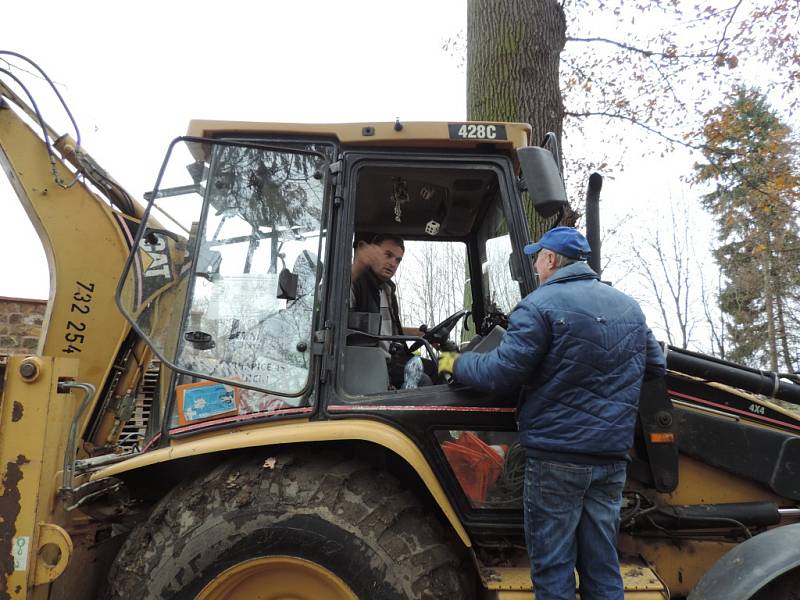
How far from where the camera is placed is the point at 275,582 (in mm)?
2283

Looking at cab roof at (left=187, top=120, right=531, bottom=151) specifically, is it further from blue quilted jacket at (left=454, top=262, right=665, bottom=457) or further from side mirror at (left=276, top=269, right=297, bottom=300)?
blue quilted jacket at (left=454, top=262, right=665, bottom=457)

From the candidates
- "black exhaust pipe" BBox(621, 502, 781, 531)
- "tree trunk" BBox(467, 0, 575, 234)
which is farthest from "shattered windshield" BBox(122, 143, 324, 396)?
"tree trunk" BBox(467, 0, 575, 234)

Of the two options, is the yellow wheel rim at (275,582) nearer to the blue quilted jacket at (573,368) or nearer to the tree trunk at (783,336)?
the blue quilted jacket at (573,368)

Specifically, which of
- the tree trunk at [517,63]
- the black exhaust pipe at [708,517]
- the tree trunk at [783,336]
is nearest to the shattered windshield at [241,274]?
the black exhaust pipe at [708,517]

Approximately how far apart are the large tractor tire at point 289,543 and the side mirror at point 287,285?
0.70m

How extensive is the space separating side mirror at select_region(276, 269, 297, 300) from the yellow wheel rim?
1.07 m

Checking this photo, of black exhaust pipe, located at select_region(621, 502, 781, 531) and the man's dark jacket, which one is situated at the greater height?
the man's dark jacket

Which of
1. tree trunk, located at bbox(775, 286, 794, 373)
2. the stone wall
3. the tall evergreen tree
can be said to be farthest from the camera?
tree trunk, located at bbox(775, 286, 794, 373)

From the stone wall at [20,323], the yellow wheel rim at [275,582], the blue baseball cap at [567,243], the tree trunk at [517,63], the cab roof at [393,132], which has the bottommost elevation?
the yellow wheel rim at [275,582]

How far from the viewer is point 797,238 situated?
837 inches

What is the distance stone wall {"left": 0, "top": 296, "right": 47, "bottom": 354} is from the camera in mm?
6656

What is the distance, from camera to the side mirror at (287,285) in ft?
7.82

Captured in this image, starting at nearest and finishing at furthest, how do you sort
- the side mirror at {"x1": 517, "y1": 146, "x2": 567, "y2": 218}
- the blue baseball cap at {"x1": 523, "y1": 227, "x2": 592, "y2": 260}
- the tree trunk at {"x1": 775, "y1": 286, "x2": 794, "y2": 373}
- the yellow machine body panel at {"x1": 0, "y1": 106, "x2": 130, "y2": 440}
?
the side mirror at {"x1": 517, "y1": 146, "x2": 567, "y2": 218}, the blue baseball cap at {"x1": 523, "y1": 227, "x2": 592, "y2": 260}, the yellow machine body panel at {"x1": 0, "y1": 106, "x2": 130, "y2": 440}, the tree trunk at {"x1": 775, "y1": 286, "x2": 794, "y2": 373}

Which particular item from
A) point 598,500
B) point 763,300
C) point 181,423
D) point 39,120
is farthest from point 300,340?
point 763,300
